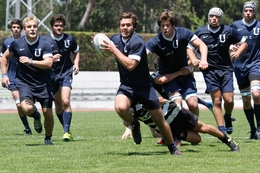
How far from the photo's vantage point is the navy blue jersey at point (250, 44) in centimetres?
1198

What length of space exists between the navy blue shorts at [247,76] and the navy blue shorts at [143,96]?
3.37 metres

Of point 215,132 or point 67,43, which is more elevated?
point 67,43

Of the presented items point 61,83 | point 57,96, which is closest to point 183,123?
point 61,83

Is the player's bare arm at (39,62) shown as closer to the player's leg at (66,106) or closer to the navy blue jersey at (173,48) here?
the navy blue jersey at (173,48)

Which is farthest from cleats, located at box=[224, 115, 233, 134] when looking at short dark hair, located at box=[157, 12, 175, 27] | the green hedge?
the green hedge

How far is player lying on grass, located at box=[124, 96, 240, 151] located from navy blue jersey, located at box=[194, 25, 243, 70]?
1.37 m

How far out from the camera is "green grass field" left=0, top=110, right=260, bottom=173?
7.86 m

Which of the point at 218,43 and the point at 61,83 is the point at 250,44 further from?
the point at 61,83

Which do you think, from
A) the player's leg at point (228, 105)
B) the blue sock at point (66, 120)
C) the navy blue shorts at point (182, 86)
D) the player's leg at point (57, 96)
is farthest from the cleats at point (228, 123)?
the player's leg at point (57, 96)

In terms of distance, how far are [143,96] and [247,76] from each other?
3.67 metres

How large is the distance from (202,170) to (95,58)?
30.4 metres

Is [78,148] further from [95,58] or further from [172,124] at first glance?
[95,58]

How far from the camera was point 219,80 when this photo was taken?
1151cm

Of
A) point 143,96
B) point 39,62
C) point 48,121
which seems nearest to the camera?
point 143,96
